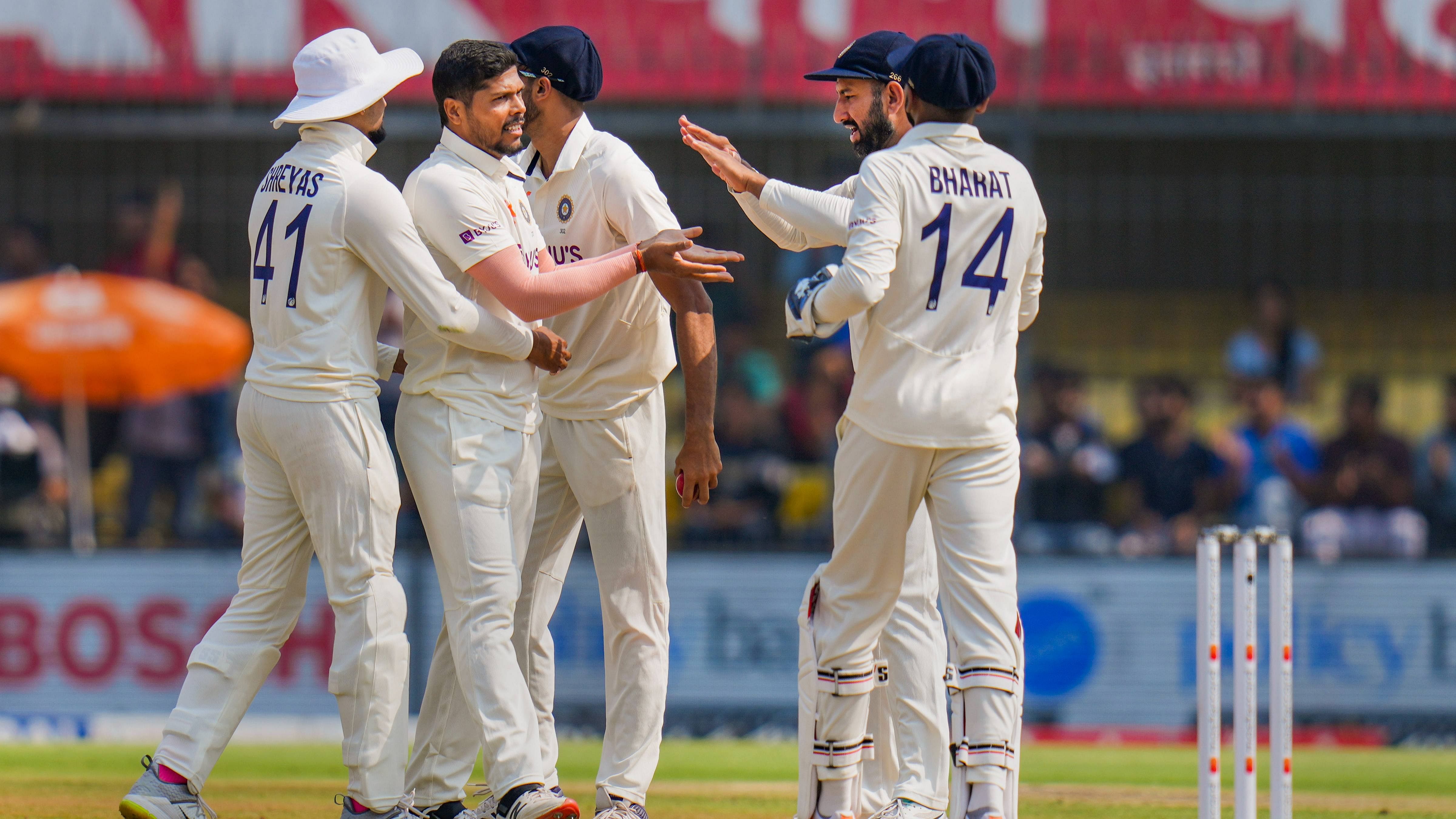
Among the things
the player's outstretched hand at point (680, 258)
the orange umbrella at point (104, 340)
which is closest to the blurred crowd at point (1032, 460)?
the orange umbrella at point (104, 340)

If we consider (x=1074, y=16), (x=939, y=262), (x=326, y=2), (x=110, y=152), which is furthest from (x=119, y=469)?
(x=939, y=262)

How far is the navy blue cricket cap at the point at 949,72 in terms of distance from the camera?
477 cm

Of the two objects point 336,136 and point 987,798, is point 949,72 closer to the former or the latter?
point 336,136

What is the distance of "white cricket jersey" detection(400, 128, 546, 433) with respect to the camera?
16.1 ft

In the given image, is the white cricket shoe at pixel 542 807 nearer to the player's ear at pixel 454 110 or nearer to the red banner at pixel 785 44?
the player's ear at pixel 454 110

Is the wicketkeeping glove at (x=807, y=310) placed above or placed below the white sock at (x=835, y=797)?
above

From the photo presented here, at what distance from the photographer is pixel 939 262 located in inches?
188

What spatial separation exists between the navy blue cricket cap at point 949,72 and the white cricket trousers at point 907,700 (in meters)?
1.23

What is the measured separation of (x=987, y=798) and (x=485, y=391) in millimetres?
1811

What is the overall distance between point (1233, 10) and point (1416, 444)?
3.28m

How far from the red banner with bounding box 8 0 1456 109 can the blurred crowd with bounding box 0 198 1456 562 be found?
3.59 feet

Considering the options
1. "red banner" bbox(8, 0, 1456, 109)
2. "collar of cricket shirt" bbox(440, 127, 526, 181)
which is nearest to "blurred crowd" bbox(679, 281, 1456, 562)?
"red banner" bbox(8, 0, 1456, 109)

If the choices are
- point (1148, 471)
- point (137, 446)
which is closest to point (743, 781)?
point (1148, 471)

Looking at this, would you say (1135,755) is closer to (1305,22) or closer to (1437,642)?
(1437,642)
